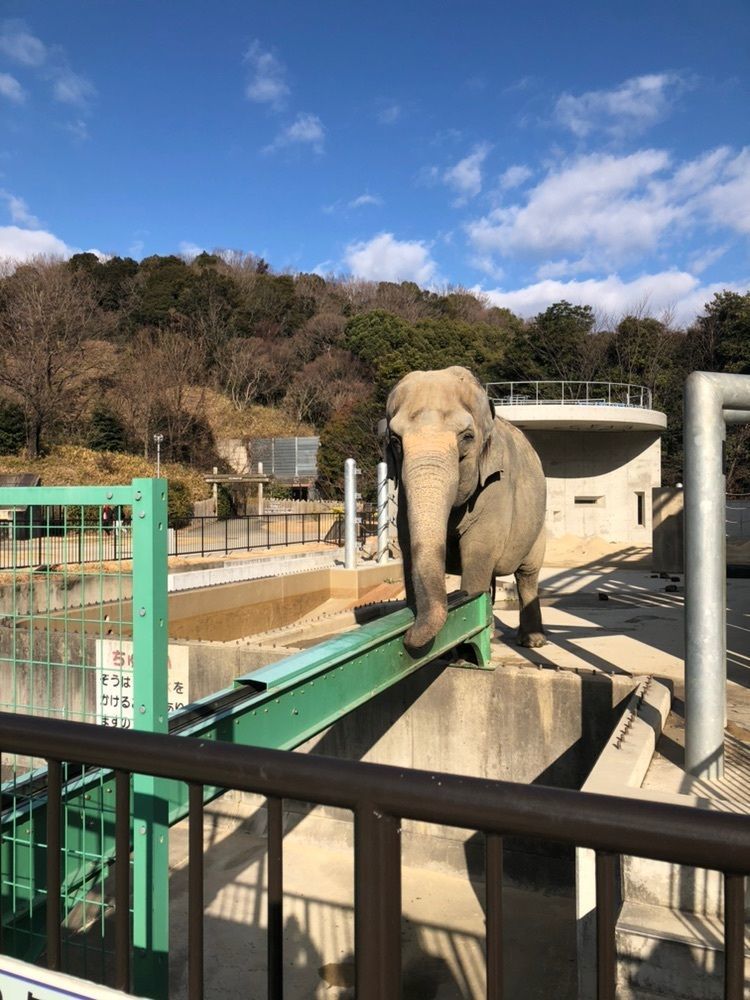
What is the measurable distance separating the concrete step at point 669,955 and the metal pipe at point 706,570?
112cm

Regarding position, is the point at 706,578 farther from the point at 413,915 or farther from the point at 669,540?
the point at 669,540

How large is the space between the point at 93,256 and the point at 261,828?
69.5 m

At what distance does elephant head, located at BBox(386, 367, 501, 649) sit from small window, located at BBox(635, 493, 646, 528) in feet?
86.7

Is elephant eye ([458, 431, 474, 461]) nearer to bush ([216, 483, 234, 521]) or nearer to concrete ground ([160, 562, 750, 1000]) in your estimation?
concrete ground ([160, 562, 750, 1000])

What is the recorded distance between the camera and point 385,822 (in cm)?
139

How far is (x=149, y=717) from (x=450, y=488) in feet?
9.17

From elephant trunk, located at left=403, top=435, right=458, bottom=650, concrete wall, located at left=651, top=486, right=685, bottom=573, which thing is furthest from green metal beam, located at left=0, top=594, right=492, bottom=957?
concrete wall, located at left=651, top=486, right=685, bottom=573

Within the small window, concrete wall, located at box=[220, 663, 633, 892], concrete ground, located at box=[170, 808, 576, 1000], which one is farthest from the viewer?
the small window

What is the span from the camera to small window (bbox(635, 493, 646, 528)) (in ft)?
101

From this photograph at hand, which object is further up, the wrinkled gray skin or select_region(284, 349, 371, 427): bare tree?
select_region(284, 349, 371, 427): bare tree

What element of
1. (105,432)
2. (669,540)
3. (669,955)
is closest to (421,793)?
(669,955)

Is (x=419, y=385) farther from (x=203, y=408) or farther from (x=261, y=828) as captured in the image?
(x=203, y=408)

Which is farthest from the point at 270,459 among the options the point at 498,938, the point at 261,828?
the point at 498,938

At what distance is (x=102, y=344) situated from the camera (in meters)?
51.3
